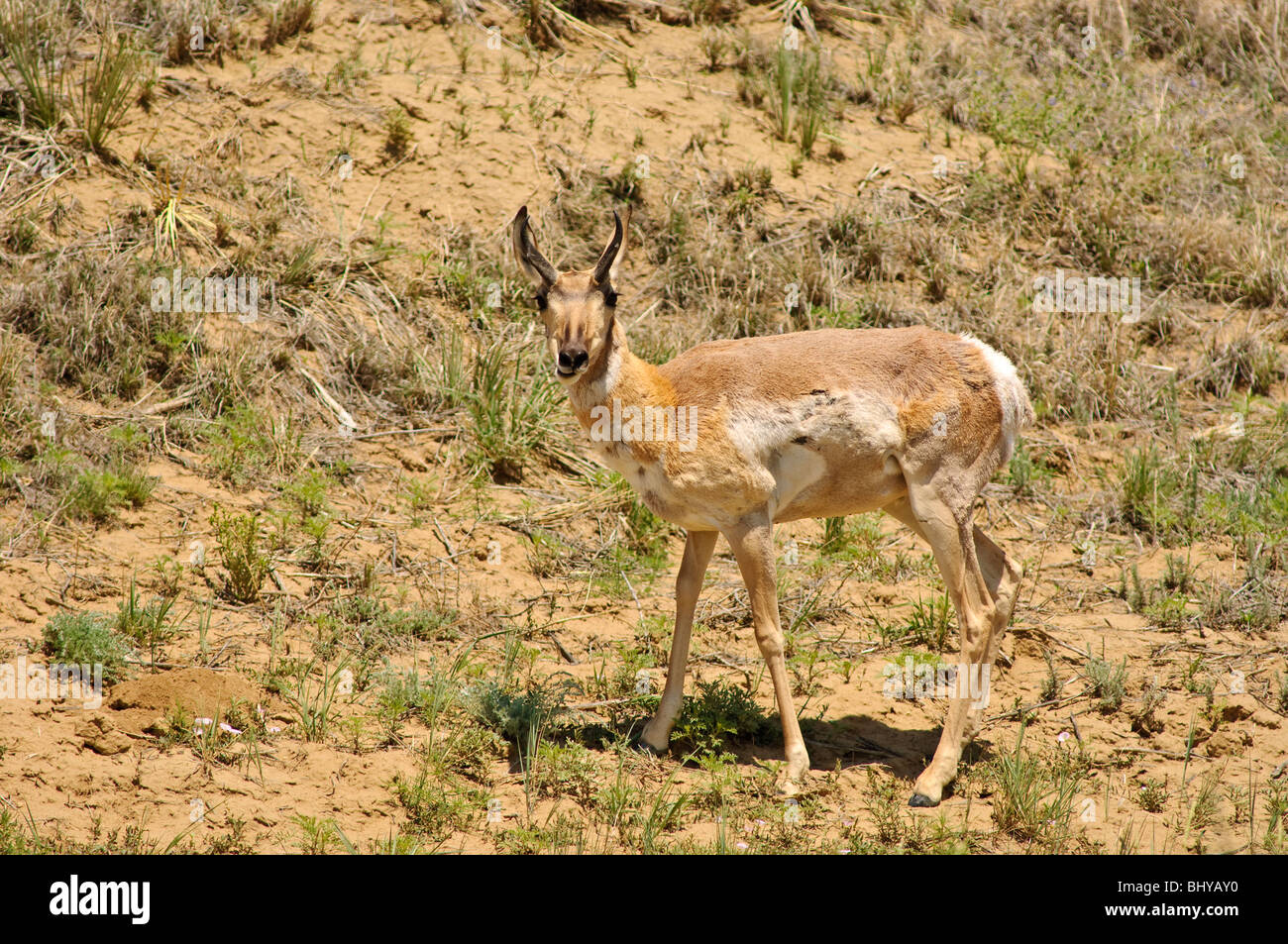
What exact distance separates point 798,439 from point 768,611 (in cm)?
104

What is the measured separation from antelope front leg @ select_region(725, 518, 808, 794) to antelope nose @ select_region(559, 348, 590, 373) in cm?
136

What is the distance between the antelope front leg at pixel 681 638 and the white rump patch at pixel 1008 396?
1923 mm

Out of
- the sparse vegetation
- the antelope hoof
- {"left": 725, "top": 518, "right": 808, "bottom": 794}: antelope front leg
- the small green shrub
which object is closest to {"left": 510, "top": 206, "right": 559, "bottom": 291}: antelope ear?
{"left": 725, "top": 518, "right": 808, "bottom": 794}: antelope front leg

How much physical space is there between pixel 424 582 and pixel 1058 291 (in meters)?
7.47

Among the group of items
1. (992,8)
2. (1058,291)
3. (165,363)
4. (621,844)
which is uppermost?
(992,8)

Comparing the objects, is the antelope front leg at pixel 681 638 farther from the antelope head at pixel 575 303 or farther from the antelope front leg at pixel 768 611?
the antelope head at pixel 575 303

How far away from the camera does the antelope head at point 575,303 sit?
6.34m

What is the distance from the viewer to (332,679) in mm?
7180

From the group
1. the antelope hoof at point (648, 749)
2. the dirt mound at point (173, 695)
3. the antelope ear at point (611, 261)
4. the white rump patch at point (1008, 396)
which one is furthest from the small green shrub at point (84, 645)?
the white rump patch at point (1008, 396)

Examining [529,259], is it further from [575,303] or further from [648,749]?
[648,749]
